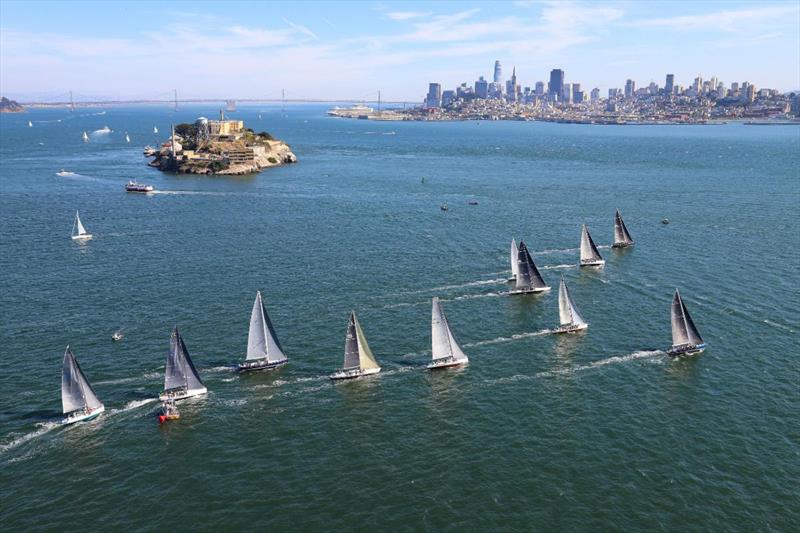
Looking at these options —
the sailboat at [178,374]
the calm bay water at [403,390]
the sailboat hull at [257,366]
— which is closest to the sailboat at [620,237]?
the calm bay water at [403,390]

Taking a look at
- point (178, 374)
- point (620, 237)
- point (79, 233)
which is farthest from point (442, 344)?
point (79, 233)

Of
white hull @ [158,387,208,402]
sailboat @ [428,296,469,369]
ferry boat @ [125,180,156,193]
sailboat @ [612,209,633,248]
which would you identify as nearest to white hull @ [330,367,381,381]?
sailboat @ [428,296,469,369]

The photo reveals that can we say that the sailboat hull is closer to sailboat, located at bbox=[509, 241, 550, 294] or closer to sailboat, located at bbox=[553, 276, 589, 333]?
sailboat, located at bbox=[553, 276, 589, 333]

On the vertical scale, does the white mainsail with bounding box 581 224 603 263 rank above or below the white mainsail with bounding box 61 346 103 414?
above

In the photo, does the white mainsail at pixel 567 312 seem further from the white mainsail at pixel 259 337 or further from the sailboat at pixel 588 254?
the white mainsail at pixel 259 337

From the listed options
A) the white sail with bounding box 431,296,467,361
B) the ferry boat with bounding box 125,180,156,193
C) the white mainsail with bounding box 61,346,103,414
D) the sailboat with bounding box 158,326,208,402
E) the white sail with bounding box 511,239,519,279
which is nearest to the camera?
the white mainsail with bounding box 61,346,103,414

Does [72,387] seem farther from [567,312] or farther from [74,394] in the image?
[567,312]

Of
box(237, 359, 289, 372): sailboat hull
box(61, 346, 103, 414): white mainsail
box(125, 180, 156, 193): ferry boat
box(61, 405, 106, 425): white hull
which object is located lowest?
box(61, 405, 106, 425): white hull
